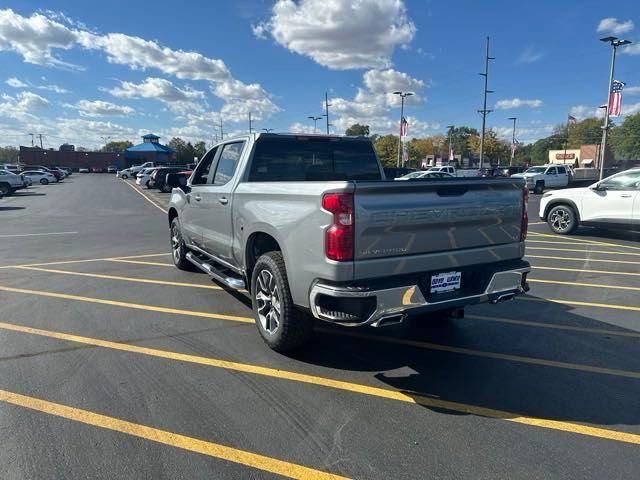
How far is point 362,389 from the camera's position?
3.60 m

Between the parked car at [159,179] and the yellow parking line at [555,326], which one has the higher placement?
Answer: the parked car at [159,179]

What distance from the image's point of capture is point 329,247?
331 cm

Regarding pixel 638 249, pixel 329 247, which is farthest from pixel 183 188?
pixel 638 249

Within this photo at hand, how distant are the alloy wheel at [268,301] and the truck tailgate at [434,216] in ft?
3.60

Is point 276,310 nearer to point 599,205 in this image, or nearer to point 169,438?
point 169,438

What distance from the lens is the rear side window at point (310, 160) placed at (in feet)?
16.3

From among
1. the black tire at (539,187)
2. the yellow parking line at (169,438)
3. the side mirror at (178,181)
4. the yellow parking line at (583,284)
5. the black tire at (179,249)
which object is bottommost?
the yellow parking line at (169,438)

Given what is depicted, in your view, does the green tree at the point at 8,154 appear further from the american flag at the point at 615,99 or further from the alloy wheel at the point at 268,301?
the alloy wheel at the point at 268,301

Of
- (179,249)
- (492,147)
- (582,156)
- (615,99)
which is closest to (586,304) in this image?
(179,249)

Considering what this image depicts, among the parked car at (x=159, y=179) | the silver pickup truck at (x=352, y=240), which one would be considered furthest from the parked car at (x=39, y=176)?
the silver pickup truck at (x=352, y=240)

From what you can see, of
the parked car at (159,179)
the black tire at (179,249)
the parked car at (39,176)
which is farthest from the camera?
the parked car at (39,176)

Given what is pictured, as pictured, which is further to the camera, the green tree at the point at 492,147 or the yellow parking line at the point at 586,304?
the green tree at the point at 492,147

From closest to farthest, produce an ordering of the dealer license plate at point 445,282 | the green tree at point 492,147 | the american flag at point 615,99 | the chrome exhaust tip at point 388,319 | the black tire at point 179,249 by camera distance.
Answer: the chrome exhaust tip at point 388,319 → the dealer license plate at point 445,282 → the black tire at point 179,249 → the american flag at point 615,99 → the green tree at point 492,147

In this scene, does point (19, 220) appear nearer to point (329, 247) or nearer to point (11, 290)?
point (11, 290)
